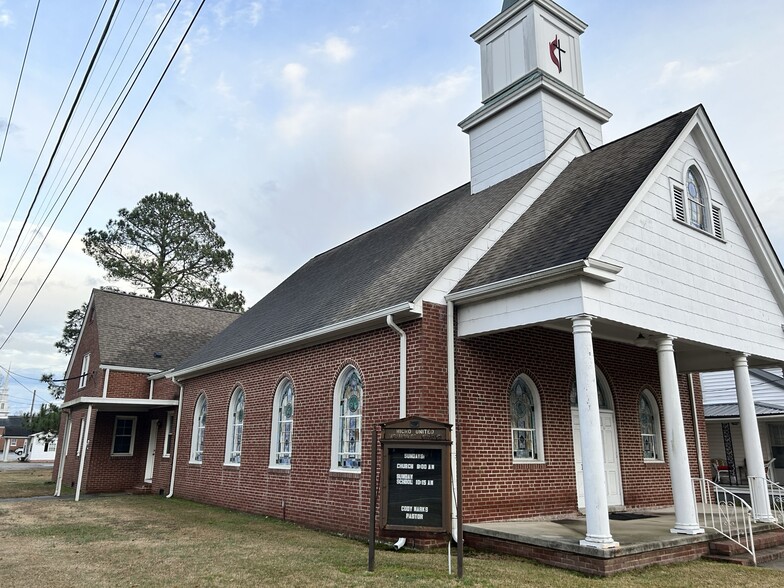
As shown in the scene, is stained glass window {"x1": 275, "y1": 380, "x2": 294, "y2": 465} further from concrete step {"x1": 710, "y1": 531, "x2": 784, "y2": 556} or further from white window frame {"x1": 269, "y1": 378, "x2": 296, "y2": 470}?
concrete step {"x1": 710, "y1": 531, "x2": 784, "y2": 556}

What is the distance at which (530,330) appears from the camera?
1141 cm

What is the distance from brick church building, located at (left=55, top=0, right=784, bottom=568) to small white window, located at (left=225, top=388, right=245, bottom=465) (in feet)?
0.17

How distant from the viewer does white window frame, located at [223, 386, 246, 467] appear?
15648 mm

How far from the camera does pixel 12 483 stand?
24344mm

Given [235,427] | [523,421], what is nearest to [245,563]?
[523,421]

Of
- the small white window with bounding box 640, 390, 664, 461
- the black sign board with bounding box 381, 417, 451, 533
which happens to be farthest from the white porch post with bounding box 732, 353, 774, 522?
the black sign board with bounding box 381, 417, 451, 533

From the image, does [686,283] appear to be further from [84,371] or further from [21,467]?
[21,467]

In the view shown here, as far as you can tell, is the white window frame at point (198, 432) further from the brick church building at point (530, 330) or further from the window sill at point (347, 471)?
the window sill at point (347, 471)

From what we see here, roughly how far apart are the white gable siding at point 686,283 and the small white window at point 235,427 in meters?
10.1

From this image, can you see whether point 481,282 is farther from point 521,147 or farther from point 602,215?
point 521,147

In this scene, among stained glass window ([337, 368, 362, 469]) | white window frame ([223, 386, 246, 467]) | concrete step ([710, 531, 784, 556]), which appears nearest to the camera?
concrete step ([710, 531, 784, 556])

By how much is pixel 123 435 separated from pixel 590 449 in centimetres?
1954

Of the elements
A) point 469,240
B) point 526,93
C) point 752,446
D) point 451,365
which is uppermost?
point 526,93

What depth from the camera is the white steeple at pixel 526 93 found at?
14727 mm
